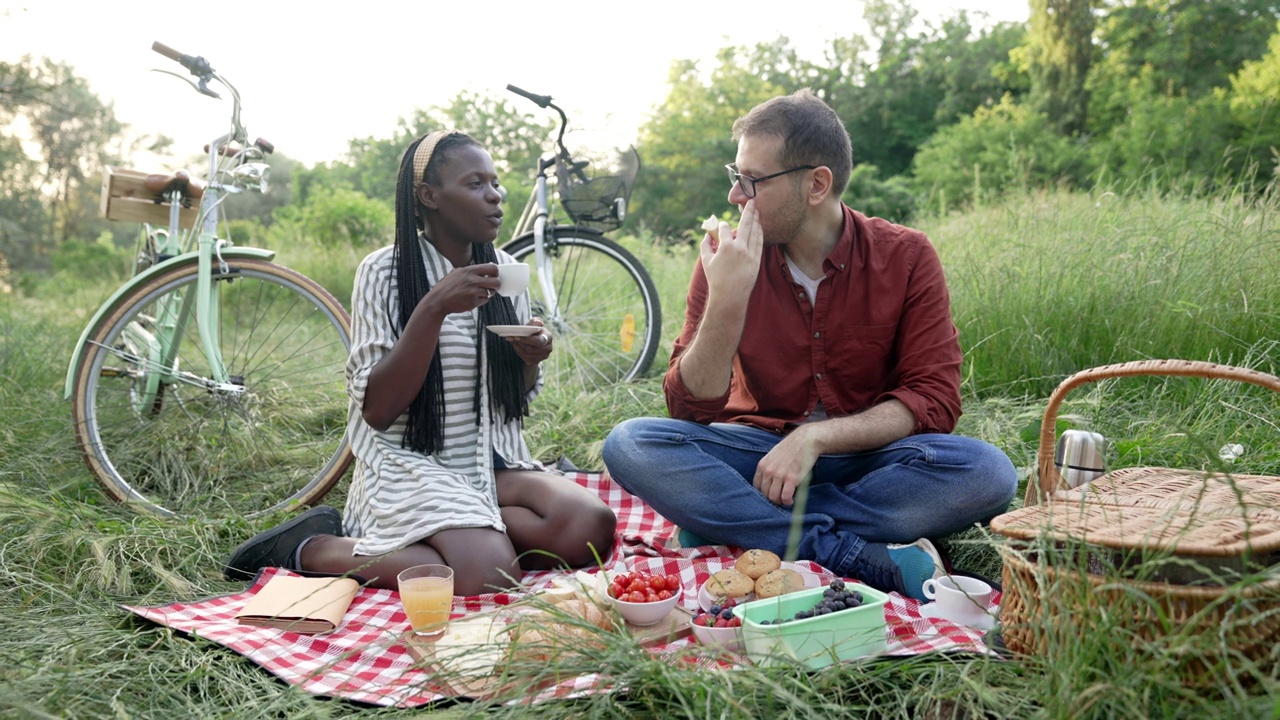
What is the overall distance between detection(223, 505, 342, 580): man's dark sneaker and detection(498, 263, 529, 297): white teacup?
1.03 meters

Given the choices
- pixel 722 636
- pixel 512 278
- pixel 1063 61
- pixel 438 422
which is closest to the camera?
pixel 722 636

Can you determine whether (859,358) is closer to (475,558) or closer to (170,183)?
(475,558)

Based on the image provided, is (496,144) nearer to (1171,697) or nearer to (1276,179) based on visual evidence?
(1276,179)

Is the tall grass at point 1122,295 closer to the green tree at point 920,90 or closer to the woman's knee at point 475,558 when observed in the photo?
the woman's knee at point 475,558

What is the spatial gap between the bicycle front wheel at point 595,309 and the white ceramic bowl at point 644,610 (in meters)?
2.43

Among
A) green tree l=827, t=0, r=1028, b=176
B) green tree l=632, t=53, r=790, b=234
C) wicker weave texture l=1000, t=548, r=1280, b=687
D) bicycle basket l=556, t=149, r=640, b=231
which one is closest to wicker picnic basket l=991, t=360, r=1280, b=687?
wicker weave texture l=1000, t=548, r=1280, b=687

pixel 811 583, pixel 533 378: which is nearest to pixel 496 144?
pixel 533 378

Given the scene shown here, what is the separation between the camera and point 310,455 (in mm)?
3818

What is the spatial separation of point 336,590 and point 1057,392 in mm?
1920

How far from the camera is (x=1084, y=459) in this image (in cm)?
221

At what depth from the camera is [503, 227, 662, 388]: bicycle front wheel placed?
4535 mm

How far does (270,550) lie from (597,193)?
259cm

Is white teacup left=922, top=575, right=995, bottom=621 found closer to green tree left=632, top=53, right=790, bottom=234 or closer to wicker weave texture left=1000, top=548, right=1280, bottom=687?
wicker weave texture left=1000, top=548, right=1280, bottom=687

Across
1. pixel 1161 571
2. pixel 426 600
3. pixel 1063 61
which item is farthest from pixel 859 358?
pixel 1063 61
